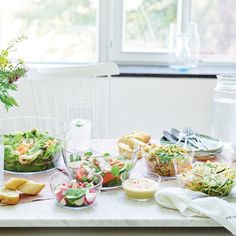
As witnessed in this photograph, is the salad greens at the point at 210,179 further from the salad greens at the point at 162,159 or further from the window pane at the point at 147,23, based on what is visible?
the window pane at the point at 147,23

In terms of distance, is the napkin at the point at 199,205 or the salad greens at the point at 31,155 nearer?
the napkin at the point at 199,205

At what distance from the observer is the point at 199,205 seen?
155 centimetres

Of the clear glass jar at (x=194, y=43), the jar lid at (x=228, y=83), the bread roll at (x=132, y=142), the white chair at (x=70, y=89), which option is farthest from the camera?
the clear glass jar at (x=194, y=43)

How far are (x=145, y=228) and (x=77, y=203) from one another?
0.21 meters

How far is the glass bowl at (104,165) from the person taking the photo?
170 centimetres

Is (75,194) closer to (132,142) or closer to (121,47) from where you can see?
(132,142)

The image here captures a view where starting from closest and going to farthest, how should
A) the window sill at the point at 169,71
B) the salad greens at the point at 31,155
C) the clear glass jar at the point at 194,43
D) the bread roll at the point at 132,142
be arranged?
the salad greens at the point at 31,155, the bread roll at the point at 132,142, the window sill at the point at 169,71, the clear glass jar at the point at 194,43

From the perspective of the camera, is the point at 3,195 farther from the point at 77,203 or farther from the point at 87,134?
the point at 87,134

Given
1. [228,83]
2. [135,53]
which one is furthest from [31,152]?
[135,53]

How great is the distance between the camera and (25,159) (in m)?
1.79

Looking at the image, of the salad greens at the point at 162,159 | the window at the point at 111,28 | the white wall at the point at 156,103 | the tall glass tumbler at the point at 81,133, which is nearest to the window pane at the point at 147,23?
the window at the point at 111,28

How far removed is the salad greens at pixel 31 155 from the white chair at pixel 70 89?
2.30 ft

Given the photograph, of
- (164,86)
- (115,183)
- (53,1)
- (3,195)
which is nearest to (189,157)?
(115,183)

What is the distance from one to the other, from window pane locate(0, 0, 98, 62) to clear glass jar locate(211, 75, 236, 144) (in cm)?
85
